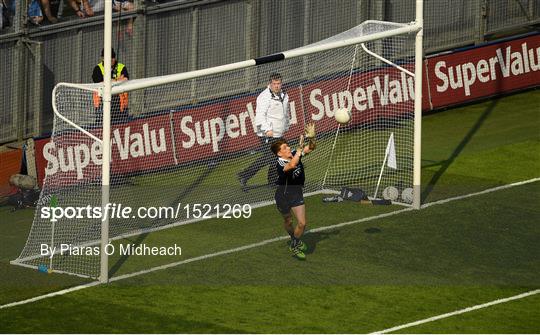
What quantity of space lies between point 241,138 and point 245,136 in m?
0.11

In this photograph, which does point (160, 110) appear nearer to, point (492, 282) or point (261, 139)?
point (261, 139)

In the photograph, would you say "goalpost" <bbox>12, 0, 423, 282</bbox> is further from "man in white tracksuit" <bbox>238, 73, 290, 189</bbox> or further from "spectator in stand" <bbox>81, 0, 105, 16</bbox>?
"spectator in stand" <bbox>81, 0, 105, 16</bbox>

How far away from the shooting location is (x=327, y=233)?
2456cm

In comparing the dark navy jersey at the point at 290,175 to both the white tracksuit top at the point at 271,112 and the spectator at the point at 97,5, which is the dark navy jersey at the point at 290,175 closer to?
the white tracksuit top at the point at 271,112

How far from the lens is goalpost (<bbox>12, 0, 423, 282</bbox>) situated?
81.6ft

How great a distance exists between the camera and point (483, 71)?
107ft

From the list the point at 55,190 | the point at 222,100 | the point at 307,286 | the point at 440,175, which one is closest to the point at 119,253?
the point at 55,190

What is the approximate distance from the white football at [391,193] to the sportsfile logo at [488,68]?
6.37 m

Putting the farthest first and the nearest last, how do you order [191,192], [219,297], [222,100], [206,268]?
[222,100] < [191,192] < [206,268] < [219,297]

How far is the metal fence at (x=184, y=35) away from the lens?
29.2 meters

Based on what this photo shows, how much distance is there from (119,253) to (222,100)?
546 centimetres

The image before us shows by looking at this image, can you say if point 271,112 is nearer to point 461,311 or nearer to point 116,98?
point 116,98

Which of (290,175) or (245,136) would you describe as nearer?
(290,175)

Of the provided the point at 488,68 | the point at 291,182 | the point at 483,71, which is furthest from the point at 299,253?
the point at 488,68
